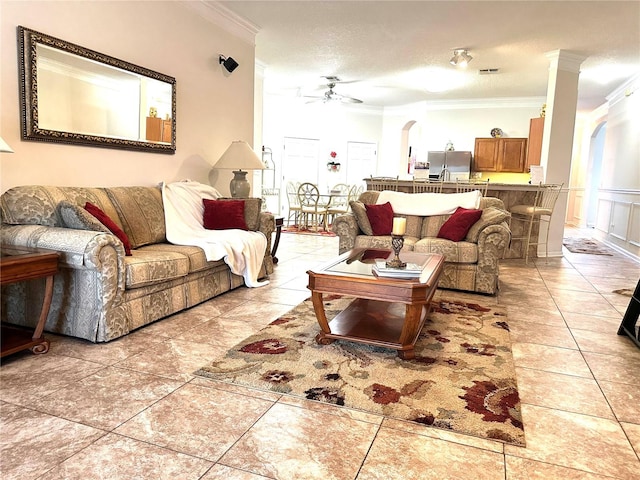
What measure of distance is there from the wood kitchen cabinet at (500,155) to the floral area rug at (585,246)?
1.66 meters

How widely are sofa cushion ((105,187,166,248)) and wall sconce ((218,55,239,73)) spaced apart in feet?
5.86

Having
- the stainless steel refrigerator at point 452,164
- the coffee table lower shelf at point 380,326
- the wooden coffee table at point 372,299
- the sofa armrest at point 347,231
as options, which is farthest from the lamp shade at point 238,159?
the stainless steel refrigerator at point 452,164

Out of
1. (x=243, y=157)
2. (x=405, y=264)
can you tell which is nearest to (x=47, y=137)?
(x=243, y=157)

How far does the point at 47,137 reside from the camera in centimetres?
295

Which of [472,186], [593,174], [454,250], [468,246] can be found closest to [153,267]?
[454,250]

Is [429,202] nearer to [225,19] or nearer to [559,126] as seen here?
[559,126]

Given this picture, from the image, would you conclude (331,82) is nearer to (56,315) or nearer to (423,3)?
(423,3)

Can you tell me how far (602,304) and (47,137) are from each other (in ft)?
14.9

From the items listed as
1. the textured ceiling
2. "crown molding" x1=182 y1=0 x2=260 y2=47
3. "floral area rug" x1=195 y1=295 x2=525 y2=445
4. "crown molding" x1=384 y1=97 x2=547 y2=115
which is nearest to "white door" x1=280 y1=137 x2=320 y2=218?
the textured ceiling

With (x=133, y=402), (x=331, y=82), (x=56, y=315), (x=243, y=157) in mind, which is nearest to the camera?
(x=133, y=402)

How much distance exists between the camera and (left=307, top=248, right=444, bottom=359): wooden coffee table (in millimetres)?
2377

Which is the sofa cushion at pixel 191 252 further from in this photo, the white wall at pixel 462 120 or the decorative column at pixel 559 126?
the white wall at pixel 462 120

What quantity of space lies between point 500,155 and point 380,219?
5.25 m

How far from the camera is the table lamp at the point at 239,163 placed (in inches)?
179
